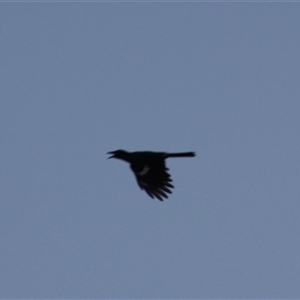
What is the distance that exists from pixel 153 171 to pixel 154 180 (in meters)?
0.22

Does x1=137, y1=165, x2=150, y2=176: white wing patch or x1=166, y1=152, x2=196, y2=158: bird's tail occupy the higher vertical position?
x1=166, y1=152, x2=196, y2=158: bird's tail

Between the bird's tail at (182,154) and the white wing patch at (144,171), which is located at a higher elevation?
the bird's tail at (182,154)

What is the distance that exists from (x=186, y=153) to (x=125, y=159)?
1444 millimetres

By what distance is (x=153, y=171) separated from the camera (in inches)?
1379

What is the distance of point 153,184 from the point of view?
34875mm

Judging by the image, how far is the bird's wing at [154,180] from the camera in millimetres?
34906

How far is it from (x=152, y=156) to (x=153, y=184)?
0.69 metres

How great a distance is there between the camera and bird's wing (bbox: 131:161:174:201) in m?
34.9

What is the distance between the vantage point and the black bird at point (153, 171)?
34906 mm

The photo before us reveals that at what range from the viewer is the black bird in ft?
115

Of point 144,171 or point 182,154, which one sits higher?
point 182,154

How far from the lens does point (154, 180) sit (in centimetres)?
3494

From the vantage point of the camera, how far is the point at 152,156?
35.2 m

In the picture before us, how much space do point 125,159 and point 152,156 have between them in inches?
29.5
